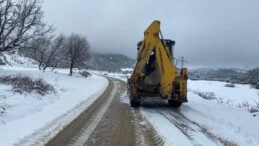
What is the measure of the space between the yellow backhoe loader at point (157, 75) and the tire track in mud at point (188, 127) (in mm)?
652

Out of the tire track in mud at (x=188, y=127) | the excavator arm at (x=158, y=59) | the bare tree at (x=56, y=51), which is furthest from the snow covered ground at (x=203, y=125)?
the bare tree at (x=56, y=51)

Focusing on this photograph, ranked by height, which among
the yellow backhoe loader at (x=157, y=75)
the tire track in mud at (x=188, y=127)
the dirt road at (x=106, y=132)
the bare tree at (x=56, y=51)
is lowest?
the dirt road at (x=106, y=132)

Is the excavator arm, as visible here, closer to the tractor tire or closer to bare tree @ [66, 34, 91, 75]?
the tractor tire

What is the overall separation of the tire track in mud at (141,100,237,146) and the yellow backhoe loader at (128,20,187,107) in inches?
25.7

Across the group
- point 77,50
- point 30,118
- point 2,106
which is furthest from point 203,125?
point 77,50

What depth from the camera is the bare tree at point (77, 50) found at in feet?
184

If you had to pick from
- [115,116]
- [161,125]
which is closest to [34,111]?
[115,116]

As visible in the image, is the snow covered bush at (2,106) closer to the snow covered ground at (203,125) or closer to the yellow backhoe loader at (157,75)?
the snow covered ground at (203,125)

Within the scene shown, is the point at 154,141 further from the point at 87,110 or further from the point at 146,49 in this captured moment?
the point at 146,49

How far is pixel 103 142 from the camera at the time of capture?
8133mm

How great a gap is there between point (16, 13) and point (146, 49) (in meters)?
21.8

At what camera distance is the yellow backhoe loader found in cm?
1450

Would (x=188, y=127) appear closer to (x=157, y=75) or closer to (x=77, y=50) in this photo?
(x=157, y=75)

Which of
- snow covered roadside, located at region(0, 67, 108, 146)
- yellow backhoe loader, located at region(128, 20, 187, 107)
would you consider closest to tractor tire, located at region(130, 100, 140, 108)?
yellow backhoe loader, located at region(128, 20, 187, 107)
